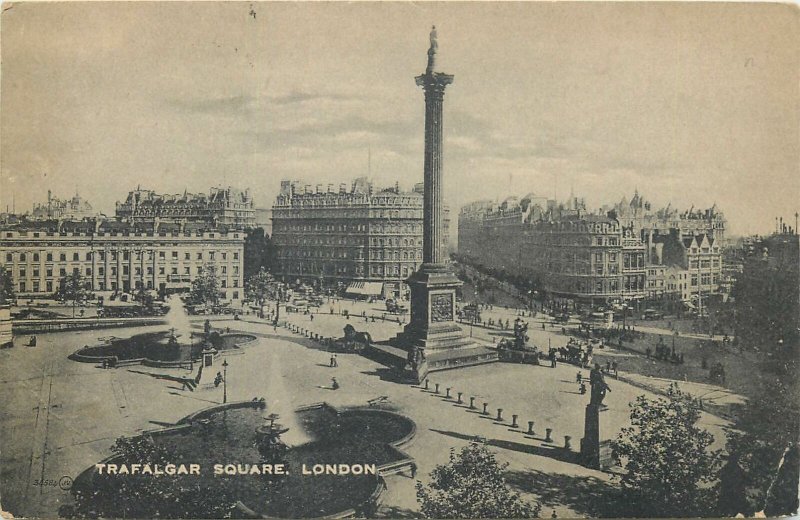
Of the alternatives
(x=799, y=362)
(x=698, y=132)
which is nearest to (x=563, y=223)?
(x=698, y=132)

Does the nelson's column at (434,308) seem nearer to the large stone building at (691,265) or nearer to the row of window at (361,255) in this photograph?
the row of window at (361,255)

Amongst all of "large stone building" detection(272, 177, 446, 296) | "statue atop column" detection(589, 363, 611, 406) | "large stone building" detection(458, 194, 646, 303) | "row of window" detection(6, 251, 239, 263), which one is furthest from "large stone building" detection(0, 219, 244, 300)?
"statue atop column" detection(589, 363, 611, 406)

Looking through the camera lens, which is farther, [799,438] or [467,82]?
[467,82]

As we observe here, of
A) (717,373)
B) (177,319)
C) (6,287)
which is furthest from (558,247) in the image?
(6,287)

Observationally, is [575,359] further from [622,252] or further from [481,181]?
[481,181]

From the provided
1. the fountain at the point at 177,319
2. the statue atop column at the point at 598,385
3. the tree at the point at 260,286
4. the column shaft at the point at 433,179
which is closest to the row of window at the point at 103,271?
the fountain at the point at 177,319

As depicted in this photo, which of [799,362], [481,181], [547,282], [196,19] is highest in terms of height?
[196,19]

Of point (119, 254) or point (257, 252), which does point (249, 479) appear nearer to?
point (119, 254)
